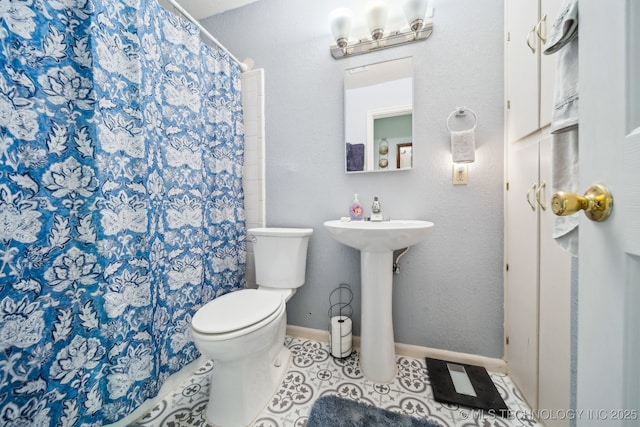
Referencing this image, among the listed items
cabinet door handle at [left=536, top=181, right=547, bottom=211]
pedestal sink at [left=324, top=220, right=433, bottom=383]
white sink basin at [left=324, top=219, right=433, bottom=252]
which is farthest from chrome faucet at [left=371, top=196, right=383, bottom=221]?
cabinet door handle at [left=536, top=181, right=547, bottom=211]

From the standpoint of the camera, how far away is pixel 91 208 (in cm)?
89

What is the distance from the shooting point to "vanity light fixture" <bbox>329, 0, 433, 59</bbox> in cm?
125

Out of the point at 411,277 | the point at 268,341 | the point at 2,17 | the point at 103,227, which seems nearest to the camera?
the point at 2,17

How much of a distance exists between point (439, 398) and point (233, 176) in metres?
1.64

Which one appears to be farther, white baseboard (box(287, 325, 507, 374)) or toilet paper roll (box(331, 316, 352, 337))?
toilet paper roll (box(331, 316, 352, 337))

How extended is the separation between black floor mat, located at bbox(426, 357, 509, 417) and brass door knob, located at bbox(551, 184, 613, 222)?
3.75 ft

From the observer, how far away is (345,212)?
1.51m

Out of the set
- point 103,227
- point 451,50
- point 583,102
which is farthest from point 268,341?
point 451,50

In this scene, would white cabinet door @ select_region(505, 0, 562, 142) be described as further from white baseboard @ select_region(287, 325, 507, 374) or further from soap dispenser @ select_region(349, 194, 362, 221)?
white baseboard @ select_region(287, 325, 507, 374)

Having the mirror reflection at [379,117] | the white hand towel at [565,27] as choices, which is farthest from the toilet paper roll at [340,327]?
the white hand towel at [565,27]

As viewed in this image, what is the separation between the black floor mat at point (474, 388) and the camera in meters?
1.05

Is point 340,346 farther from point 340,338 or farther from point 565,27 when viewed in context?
point 565,27

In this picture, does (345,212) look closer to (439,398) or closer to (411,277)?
(411,277)

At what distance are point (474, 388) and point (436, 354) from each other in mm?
235
